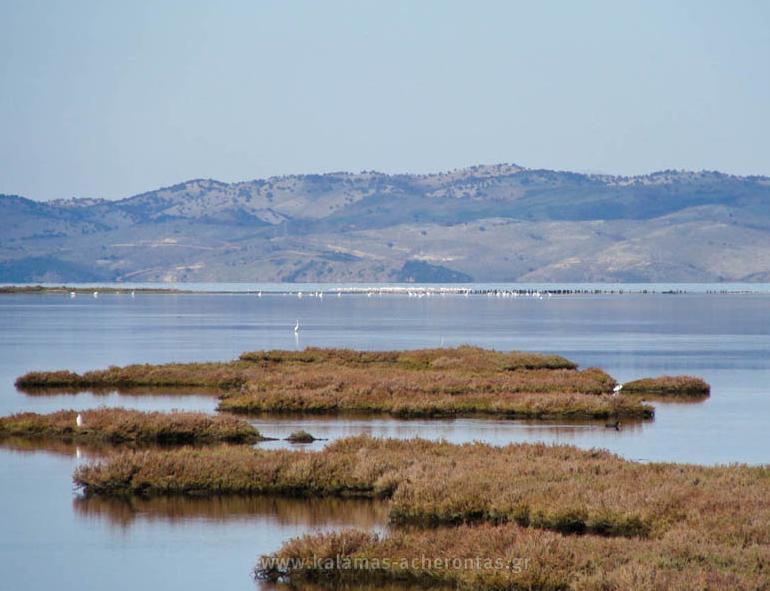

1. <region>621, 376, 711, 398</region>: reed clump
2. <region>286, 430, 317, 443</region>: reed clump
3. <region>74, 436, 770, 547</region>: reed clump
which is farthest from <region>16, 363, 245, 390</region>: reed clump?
<region>74, 436, 770, 547</region>: reed clump

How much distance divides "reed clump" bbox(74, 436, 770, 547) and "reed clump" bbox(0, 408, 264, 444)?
4.02 m

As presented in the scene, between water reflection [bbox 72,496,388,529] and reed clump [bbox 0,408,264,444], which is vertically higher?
reed clump [bbox 0,408,264,444]

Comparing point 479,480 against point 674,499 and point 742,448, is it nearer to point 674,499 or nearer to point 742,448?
point 674,499

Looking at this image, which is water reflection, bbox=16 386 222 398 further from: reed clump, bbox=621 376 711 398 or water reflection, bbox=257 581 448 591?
water reflection, bbox=257 581 448 591

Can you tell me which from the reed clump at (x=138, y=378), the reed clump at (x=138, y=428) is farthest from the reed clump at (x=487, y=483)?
the reed clump at (x=138, y=378)

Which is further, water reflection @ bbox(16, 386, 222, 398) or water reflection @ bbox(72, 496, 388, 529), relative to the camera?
water reflection @ bbox(16, 386, 222, 398)

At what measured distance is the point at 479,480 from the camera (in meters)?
25.1

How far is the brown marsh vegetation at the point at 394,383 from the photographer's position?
4275 cm


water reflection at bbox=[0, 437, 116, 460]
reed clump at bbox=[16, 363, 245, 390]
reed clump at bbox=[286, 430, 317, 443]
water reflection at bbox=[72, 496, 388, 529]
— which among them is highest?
reed clump at bbox=[16, 363, 245, 390]

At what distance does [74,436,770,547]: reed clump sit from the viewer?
73.8ft

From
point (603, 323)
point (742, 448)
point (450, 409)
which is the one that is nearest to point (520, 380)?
point (450, 409)

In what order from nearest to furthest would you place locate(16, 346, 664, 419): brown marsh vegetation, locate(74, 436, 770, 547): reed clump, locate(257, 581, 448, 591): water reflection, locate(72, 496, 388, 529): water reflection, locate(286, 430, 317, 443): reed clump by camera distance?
locate(257, 581, 448, 591): water reflection < locate(74, 436, 770, 547): reed clump < locate(72, 496, 388, 529): water reflection < locate(286, 430, 317, 443): reed clump < locate(16, 346, 664, 419): brown marsh vegetation

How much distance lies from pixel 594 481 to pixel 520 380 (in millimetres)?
23084

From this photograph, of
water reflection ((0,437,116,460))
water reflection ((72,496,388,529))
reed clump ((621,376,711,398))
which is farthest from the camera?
reed clump ((621,376,711,398))
